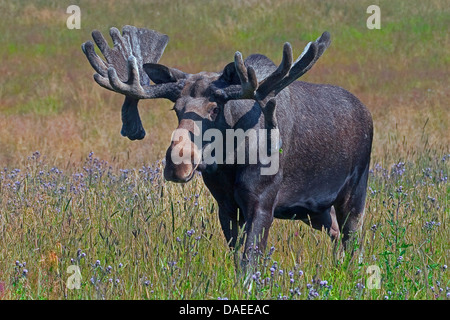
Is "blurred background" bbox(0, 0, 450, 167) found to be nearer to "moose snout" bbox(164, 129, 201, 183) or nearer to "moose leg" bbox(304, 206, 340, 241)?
"moose leg" bbox(304, 206, 340, 241)

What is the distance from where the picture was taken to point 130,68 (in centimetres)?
669

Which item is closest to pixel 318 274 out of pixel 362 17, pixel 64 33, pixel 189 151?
pixel 189 151

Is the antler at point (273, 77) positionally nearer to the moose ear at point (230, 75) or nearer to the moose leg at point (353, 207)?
the moose ear at point (230, 75)

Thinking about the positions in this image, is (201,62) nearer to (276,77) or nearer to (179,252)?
(276,77)

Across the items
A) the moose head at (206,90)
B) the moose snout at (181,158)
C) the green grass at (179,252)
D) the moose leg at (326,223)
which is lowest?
the moose leg at (326,223)

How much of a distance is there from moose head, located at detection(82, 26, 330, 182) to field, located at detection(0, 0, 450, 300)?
1.82 ft

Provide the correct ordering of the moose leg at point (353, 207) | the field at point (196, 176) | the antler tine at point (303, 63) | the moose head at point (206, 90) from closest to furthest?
the field at point (196, 176) < the moose head at point (206, 90) < the antler tine at point (303, 63) < the moose leg at point (353, 207)

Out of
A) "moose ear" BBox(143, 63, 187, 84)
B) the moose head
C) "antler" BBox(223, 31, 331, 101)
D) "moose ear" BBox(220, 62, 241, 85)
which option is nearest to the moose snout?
the moose head

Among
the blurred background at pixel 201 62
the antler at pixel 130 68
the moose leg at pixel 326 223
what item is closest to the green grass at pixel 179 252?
the moose leg at pixel 326 223

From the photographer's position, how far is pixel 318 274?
5879 millimetres

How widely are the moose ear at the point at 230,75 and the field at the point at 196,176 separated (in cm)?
96

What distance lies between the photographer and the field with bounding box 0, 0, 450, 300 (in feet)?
19.3

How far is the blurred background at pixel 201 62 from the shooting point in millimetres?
14406

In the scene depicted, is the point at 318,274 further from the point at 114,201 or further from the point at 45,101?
the point at 45,101
